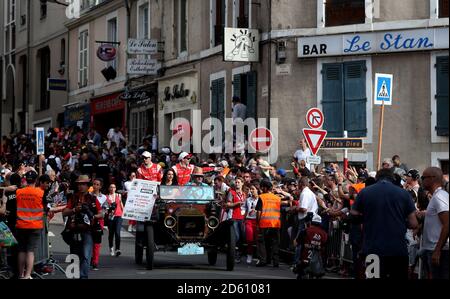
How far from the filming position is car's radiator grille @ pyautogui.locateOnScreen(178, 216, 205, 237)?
1895cm

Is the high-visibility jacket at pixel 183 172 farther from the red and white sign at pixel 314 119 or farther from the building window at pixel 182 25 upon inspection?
the building window at pixel 182 25

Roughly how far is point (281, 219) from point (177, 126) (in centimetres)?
A: 1359

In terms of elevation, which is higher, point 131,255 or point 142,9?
point 142,9

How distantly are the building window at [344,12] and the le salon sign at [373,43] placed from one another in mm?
523

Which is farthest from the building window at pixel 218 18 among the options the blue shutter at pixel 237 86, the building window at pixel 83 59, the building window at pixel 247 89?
the building window at pixel 83 59

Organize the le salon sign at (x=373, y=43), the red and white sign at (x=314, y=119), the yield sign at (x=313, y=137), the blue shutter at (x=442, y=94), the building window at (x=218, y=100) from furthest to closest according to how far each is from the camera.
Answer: the building window at (x=218, y=100) < the le salon sign at (x=373, y=43) < the blue shutter at (x=442, y=94) < the red and white sign at (x=314, y=119) < the yield sign at (x=313, y=137)

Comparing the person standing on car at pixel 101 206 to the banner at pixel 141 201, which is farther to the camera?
the banner at pixel 141 201

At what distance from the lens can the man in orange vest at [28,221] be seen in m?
16.1

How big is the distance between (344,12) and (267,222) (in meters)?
10.1

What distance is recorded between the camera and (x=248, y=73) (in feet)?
100

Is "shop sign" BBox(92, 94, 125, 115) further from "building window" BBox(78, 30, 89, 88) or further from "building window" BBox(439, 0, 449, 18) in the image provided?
"building window" BBox(439, 0, 449, 18)
